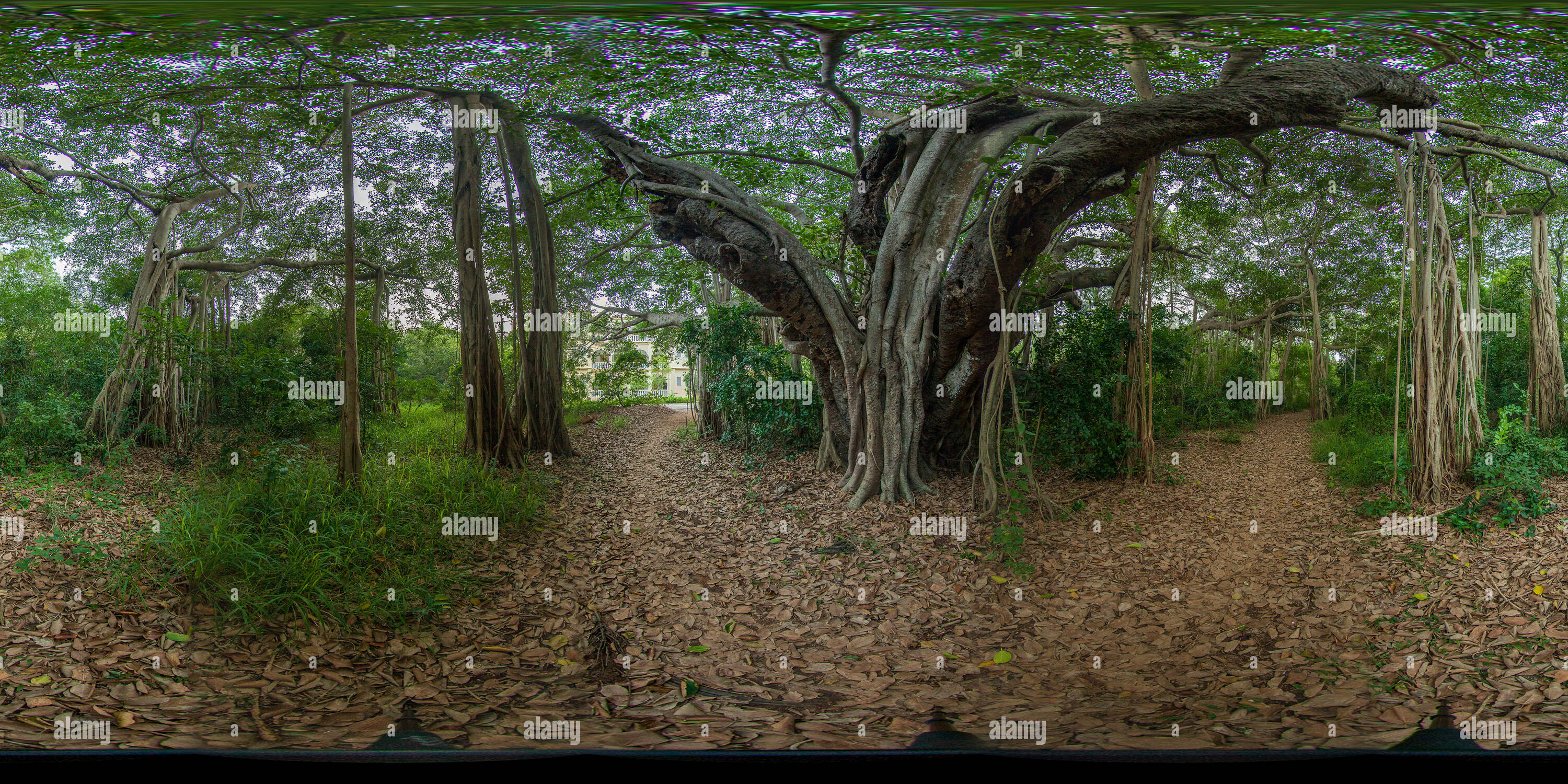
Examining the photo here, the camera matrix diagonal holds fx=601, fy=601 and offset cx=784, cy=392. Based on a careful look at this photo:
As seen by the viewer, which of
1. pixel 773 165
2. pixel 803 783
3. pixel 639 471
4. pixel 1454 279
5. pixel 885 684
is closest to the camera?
pixel 803 783

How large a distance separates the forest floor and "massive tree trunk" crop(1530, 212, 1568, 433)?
0.25m

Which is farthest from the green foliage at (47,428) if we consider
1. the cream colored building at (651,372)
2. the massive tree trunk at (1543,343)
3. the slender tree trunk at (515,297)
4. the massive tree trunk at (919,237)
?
the massive tree trunk at (1543,343)

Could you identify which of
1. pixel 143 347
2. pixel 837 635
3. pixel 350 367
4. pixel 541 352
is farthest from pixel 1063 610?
pixel 143 347

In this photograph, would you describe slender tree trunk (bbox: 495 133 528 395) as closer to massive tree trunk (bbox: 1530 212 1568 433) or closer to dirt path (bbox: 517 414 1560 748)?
dirt path (bbox: 517 414 1560 748)

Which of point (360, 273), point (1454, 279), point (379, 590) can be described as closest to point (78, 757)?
point (379, 590)

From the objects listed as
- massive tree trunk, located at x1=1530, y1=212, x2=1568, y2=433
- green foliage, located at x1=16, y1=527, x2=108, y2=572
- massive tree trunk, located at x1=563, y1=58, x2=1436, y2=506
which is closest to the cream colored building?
massive tree trunk, located at x1=563, y1=58, x2=1436, y2=506

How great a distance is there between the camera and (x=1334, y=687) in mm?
1231

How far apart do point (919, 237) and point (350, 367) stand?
1875 mm

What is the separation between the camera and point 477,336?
1738mm

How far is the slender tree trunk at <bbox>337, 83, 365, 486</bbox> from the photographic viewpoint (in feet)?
4.98

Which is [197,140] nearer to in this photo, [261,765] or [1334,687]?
[261,765]

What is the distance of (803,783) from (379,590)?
99cm

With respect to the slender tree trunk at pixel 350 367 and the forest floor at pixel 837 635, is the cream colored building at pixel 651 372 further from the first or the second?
the slender tree trunk at pixel 350 367

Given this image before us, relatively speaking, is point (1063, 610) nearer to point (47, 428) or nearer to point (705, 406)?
point (705, 406)
